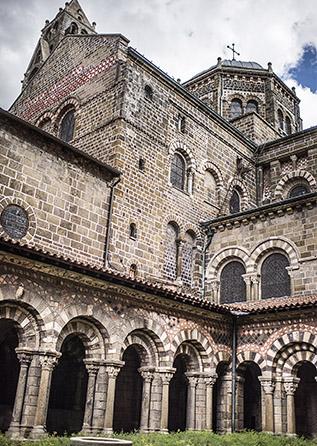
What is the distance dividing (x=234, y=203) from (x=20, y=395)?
15056 millimetres

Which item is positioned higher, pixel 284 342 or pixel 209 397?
pixel 284 342

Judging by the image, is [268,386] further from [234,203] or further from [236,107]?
[236,107]

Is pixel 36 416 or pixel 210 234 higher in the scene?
pixel 210 234

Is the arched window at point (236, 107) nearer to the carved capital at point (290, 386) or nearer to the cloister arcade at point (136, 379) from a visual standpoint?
the cloister arcade at point (136, 379)

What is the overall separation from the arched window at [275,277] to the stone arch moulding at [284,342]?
145 inches

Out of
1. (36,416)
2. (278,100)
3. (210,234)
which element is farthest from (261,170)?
(36,416)

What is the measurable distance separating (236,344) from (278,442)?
4.49 m

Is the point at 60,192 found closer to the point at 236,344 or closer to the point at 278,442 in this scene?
the point at 236,344

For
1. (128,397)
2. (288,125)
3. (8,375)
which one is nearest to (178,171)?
(128,397)

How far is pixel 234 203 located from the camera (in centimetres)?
2327

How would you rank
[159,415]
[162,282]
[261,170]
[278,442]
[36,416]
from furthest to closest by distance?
[261,170]
[162,282]
[159,415]
[278,442]
[36,416]

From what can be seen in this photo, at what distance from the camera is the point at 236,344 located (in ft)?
50.8

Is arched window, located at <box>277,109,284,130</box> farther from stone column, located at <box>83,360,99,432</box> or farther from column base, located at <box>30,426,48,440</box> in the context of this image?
column base, located at <box>30,426,48,440</box>

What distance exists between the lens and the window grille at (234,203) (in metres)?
23.0
